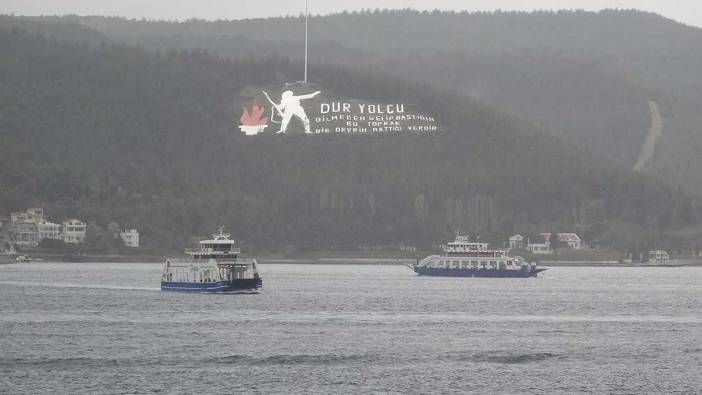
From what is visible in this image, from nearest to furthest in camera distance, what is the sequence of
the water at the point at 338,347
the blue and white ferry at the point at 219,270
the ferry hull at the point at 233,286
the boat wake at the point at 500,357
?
the water at the point at 338,347
the boat wake at the point at 500,357
the blue and white ferry at the point at 219,270
the ferry hull at the point at 233,286

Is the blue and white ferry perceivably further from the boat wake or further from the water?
the boat wake

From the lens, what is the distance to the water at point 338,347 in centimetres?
11356

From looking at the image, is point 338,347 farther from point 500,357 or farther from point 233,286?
point 233,286

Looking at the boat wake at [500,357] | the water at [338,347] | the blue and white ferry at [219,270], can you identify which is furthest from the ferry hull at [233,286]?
the boat wake at [500,357]

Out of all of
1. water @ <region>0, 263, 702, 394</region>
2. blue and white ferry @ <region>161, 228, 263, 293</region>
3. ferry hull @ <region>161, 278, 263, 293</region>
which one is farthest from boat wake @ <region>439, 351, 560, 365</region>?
ferry hull @ <region>161, 278, 263, 293</region>

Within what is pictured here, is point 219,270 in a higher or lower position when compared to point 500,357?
higher

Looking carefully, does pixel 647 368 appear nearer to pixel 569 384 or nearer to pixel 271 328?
pixel 569 384

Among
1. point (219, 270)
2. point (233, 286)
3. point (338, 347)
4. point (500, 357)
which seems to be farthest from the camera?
point (219, 270)

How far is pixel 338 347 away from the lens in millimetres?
133375

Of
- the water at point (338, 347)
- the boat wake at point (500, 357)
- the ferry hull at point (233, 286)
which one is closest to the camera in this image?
the water at point (338, 347)

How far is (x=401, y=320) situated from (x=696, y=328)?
88.9 ft

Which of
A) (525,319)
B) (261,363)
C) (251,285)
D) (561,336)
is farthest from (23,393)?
(251,285)

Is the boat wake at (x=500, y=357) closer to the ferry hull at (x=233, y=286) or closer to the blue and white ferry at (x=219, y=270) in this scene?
the blue and white ferry at (x=219, y=270)

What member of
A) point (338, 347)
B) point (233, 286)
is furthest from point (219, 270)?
point (338, 347)
